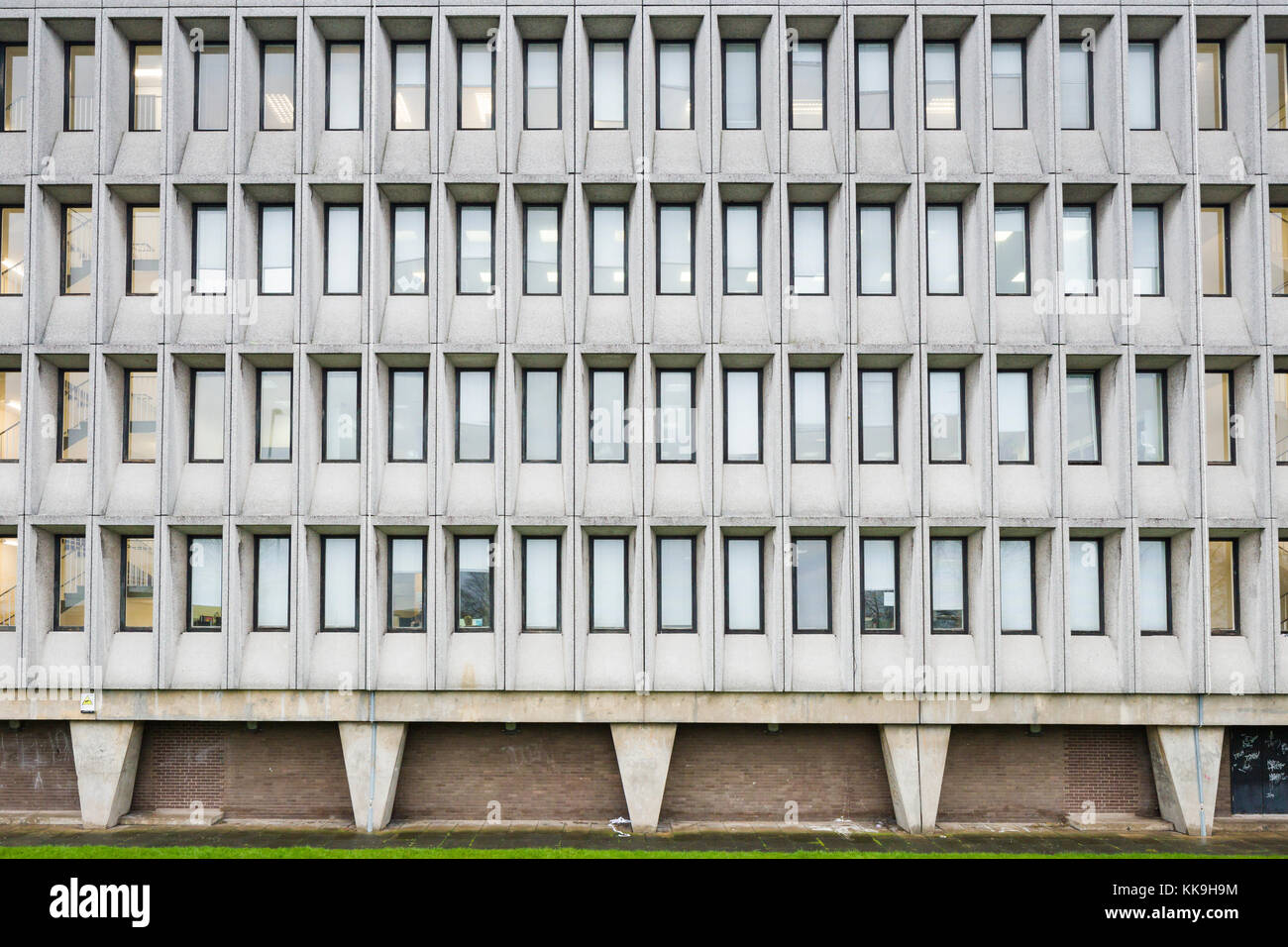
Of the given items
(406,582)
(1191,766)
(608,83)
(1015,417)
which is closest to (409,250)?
(608,83)

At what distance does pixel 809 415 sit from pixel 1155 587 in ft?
26.7

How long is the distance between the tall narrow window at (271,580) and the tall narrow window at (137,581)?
2194 millimetres

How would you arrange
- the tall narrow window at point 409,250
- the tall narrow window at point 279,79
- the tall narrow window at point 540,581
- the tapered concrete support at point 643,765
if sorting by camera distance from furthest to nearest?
1. the tall narrow window at point 279,79
2. the tall narrow window at point 409,250
3. the tall narrow window at point 540,581
4. the tapered concrete support at point 643,765

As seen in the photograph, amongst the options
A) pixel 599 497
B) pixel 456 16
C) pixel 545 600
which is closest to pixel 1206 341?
pixel 599 497

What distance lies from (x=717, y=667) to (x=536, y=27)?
14.0 metres

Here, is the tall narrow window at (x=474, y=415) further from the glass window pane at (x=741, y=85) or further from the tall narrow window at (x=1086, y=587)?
the tall narrow window at (x=1086, y=587)

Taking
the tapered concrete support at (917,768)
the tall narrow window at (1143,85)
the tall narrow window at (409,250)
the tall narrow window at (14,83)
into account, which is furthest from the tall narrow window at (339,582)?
the tall narrow window at (1143,85)

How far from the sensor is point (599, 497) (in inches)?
664

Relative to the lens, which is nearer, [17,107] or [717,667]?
[717,667]

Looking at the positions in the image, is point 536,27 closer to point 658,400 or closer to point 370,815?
point 658,400

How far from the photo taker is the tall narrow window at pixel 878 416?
17266 mm

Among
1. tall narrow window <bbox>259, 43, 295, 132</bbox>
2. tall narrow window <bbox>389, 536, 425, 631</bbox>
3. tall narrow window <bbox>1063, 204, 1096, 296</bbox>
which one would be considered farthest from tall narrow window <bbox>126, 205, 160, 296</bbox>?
tall narrow window <bbox>1063, 204, 1096, 296</bbox>

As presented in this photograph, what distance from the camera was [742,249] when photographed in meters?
17.6

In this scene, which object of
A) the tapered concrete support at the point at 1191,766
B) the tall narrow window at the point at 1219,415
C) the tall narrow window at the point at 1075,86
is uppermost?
the tall narrow window at the point at 1075,86
